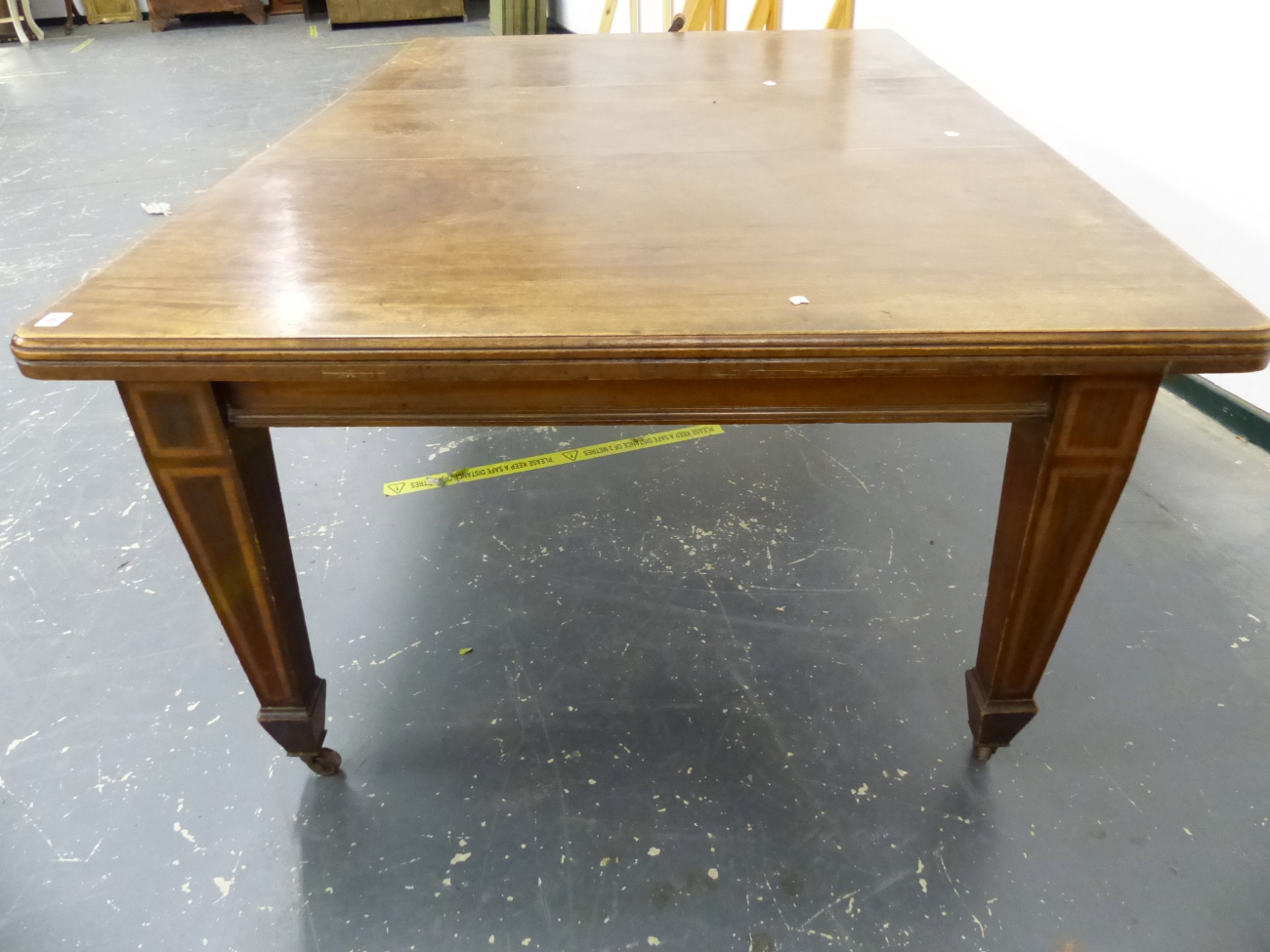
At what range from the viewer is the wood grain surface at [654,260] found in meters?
0.74

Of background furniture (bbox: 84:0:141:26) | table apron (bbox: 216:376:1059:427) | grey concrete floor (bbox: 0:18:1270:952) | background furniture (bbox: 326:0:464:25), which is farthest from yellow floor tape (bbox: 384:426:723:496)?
background furniture (bbox: 84:0:141:26)

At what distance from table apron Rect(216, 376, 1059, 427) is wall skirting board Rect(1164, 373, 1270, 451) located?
1.18m

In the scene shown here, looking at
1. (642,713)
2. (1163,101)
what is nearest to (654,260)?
(642,713)

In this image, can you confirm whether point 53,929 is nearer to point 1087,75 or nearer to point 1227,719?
point 1227,719

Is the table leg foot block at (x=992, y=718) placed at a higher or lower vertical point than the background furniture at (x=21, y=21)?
lower

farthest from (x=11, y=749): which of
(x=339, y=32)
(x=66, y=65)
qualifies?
(x=339, y=32)

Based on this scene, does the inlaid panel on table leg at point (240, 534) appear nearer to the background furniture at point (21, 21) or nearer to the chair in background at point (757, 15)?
the chair in background at point (757, 15)

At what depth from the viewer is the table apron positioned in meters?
0.81

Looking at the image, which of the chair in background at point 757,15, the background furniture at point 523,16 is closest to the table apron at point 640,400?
the chair in background at point 757,15

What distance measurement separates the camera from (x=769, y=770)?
1.12 m

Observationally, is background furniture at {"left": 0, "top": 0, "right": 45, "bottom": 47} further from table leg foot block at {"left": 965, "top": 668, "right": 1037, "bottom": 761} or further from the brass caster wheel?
table leg foot block at {"left": 965, "top": 668, "right": 1037, "bottom": 761}

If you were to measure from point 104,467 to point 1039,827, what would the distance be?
6.01 feet

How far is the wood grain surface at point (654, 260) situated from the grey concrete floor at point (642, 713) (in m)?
0.22

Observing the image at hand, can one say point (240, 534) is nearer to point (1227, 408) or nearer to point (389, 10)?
point (1227, 408)
